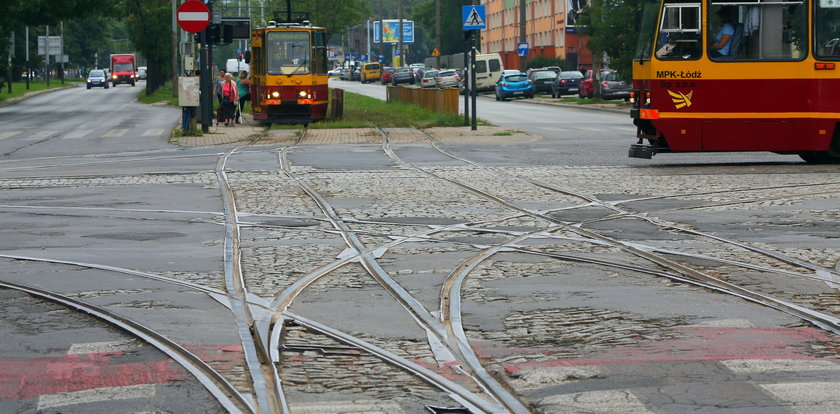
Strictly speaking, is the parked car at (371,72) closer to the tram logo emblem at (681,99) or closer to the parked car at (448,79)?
the parked car at (448,79)

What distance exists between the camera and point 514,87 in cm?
6556

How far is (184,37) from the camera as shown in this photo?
113 feet

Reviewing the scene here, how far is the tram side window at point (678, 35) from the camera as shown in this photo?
1950cm

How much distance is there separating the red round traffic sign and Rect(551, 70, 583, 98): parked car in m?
38.3

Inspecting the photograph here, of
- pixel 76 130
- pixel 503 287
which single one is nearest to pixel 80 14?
pixel 76 130

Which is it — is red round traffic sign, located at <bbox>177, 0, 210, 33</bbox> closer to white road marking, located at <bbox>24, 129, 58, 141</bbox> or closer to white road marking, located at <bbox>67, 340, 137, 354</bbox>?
white road marking, located at <bbox>24, 129, 58, 141</bbox>

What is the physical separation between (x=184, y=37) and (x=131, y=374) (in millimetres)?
29079

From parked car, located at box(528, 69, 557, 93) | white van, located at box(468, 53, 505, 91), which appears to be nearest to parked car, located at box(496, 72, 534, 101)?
parked car, located at box(528, 69, 557, 93)

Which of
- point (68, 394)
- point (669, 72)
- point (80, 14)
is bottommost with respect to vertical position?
point (68, 394)

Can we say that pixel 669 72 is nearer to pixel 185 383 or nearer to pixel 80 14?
pixel 185 383

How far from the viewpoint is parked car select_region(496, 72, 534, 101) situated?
6538cm

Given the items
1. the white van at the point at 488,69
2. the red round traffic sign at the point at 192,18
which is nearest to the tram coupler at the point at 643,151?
the red round traffic sign at the point at 192,18

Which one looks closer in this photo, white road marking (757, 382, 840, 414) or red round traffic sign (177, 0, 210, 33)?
white road marking (757, 382, 840, 414)

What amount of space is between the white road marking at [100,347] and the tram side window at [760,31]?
14105 mm
